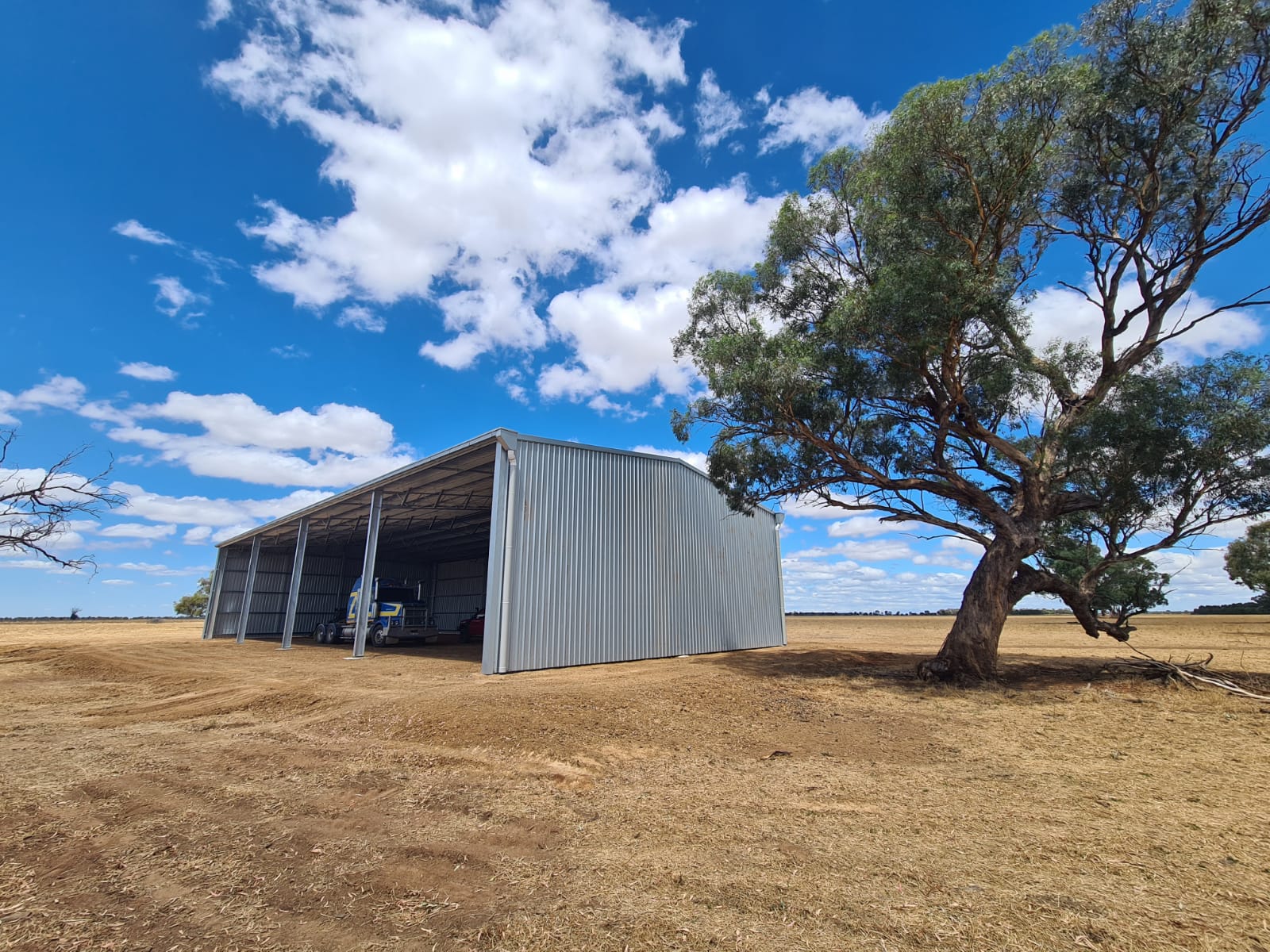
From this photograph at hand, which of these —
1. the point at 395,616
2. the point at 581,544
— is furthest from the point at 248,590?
the point at 581,544

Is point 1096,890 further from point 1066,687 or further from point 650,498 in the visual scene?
point 650,498

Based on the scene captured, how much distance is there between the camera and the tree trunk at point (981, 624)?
43.2 feet

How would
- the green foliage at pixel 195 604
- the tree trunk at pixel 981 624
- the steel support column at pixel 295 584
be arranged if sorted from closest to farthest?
the tree trunk at pixel 981 624 → the steel support column at pixel 295 584 → the green foliage at pixel 195 604

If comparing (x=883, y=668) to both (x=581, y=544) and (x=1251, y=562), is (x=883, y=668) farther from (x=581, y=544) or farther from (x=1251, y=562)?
(x=1251, y=562)

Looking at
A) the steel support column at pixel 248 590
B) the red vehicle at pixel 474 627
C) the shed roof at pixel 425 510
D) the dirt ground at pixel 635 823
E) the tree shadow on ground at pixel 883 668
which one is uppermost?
the shed roof at pixel 425 510

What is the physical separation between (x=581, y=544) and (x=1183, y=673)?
1363 cm

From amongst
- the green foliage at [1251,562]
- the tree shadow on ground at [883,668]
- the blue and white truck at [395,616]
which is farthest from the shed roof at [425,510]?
the green foliage at [1251,562]

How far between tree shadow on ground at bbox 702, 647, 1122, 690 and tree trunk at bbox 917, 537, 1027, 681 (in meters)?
0.43

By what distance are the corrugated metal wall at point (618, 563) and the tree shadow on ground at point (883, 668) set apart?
2.21 m

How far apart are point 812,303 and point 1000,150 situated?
5.15 m

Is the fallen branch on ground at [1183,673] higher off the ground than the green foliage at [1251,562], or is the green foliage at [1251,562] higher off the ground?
the green foliage at [1251,562]

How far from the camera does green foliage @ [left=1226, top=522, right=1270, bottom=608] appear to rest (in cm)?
4247

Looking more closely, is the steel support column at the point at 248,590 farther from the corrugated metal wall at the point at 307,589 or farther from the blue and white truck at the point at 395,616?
the blue and white truck at the point at 395,616

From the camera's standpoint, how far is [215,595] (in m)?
35.8
